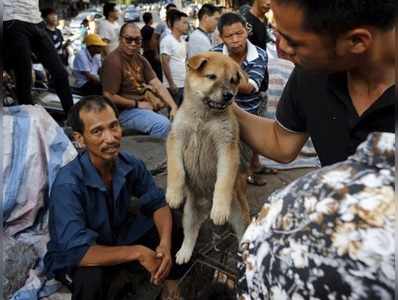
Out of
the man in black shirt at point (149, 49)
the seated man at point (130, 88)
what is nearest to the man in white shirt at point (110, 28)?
the man in black shirt at point (149, 49)

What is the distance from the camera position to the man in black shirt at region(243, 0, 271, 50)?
5230 millimetres

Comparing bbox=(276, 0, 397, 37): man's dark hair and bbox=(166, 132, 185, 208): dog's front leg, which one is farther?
bbox=(166, 132, 185, 208): dog's front leg

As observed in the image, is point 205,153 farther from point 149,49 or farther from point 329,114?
point 149,49

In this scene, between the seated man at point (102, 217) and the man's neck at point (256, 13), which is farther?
the man's neck at point (256, 13)

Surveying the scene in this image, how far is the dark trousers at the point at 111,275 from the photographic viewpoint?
265 cm

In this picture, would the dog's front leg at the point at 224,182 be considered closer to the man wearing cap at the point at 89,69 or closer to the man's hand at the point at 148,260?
the man's hand at the point at 148,260

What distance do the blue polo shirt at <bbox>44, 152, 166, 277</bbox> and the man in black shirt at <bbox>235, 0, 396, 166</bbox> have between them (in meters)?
1.17

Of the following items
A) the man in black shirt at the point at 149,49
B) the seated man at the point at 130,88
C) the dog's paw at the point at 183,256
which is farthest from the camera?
the man in black shirt at the point at 149,49

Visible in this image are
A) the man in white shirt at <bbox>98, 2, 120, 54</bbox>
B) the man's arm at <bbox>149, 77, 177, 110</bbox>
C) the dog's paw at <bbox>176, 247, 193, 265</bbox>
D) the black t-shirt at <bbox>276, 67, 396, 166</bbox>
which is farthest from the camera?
the man in white shirt at <bbox>98, 2, 120, 54</bbox>

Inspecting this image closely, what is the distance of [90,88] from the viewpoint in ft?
22.4

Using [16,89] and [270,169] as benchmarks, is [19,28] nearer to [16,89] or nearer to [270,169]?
[16,89]

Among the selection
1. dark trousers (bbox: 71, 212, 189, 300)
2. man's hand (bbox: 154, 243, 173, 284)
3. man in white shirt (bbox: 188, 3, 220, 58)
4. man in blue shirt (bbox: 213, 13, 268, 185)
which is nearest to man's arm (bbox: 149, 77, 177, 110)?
man in white shirt (bbox: 188, 3, 220, 58)

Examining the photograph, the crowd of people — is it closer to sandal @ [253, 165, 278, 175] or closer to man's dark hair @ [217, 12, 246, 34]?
man's dark hair @ [217, 12, 246, 34]

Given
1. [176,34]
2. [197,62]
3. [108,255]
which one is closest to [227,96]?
[197,62]
